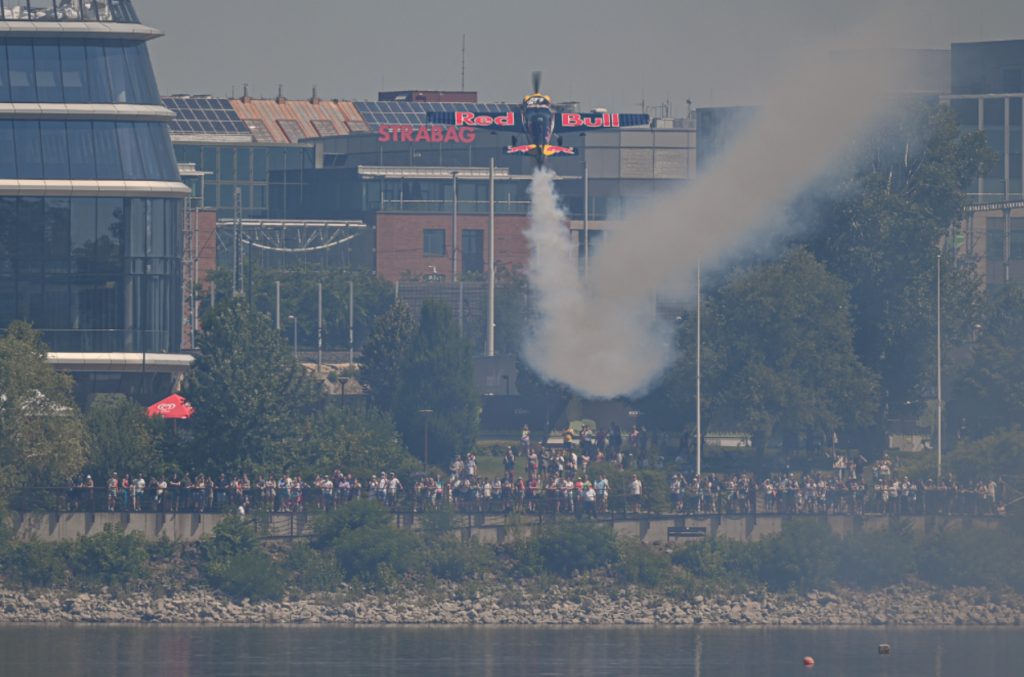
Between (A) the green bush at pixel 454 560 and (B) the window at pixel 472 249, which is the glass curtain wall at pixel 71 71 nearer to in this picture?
(A) the green bush at pixel 454 560

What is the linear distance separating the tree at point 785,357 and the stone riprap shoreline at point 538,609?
14.9 meters

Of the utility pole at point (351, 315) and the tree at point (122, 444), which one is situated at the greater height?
the utility pole at point (351, 315)

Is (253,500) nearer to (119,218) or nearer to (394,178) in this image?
(119,218)

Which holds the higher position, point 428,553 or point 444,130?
point 444,130

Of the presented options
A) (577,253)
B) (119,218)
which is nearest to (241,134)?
(577,253)

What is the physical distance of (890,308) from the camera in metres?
108

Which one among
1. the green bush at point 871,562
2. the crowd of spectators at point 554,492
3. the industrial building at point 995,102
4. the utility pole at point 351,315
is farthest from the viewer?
the industrial building at point 995,102

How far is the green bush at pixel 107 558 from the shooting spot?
82125 mm

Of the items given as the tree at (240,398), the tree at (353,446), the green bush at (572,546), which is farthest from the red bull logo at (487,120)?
the green bush at (572,546)

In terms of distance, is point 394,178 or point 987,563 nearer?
point 987,563

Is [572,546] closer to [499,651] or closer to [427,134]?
[499,651]

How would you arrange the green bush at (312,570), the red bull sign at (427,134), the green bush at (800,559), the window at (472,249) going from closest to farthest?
the green bush at (312,570), the green bush at (800,559), the window at (472,249), the red bull sign at (427,134)

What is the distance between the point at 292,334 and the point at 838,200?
65.6m

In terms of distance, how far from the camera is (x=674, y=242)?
383ft
